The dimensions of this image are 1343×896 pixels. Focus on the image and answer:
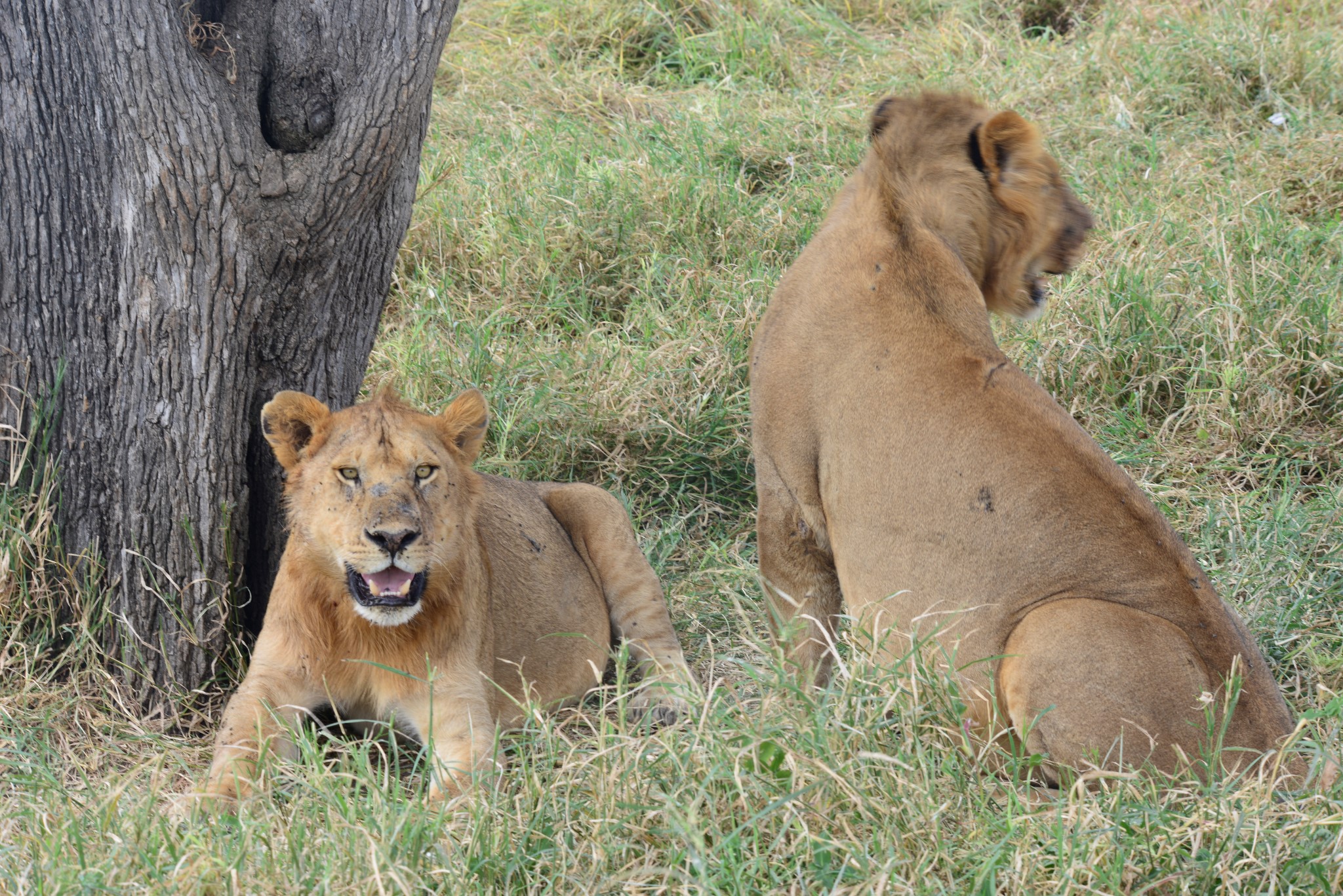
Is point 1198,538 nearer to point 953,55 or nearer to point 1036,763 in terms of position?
point 1036,763

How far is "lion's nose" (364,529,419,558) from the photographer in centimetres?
325

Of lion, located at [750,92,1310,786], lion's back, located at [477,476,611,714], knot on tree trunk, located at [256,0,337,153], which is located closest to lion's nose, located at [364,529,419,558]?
lion's back, located at [477,476,611,714]

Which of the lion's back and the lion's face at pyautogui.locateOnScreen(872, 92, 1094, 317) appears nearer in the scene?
the lion's face at pyautogui.locateOnScreen(872, 92, 1094, 317)

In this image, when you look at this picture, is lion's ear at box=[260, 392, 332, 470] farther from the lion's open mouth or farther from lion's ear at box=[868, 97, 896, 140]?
lion's ear at box=[868, 97, 896, 140]

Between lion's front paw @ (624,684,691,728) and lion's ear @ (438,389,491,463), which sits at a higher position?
lion's ear @ (438,389,491,463)

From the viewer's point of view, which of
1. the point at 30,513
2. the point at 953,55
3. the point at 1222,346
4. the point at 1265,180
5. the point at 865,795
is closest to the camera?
the point at 865,795

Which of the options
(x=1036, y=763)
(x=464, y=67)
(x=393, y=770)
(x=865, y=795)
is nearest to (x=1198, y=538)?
(x=1036, y=763)

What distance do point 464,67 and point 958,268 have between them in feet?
17.4

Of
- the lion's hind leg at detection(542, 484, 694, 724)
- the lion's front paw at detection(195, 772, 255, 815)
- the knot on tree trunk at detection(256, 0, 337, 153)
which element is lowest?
the lion's hind leg at detection(542, 484, 694, 724)

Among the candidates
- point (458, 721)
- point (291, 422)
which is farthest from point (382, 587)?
point (291, 422)

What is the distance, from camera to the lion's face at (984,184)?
3.64 metres

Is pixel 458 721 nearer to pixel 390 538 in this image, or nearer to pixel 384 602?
pixel 384 602

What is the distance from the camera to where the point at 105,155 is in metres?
3.47

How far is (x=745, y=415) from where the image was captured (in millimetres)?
5344
